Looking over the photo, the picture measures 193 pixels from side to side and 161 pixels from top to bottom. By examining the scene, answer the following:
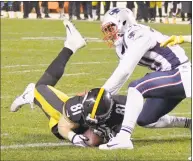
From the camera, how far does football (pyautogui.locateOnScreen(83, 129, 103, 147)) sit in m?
6.41

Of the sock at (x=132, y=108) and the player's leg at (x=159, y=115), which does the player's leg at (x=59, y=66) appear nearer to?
the player's leg at (x=159, y=115)

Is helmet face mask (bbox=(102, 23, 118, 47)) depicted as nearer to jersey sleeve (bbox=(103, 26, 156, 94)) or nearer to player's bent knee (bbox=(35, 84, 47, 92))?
jersey sleeve (bbox=(103, 26, 156, 94))

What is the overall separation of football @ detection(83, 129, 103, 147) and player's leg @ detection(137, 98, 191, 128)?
48 centimetres

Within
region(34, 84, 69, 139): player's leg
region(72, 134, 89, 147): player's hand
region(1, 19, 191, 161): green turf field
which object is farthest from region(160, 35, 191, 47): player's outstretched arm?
region(34, 84, 69, 139): player's leg

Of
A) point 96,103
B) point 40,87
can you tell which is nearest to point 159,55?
point 96,103

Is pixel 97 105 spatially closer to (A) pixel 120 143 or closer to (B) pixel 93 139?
(A) pixel 120 143

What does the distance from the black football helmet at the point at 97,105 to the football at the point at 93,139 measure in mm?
608

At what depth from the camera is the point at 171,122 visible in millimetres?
7020

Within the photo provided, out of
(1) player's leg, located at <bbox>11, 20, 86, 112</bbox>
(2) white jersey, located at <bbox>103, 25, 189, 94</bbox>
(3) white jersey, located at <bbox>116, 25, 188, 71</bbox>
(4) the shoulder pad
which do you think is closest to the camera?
(2) white jersey, located at <bbox>103, 25, 189, 94</bbox>

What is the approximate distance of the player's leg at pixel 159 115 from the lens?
21.5ft

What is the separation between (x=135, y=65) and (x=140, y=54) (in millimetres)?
A: 89

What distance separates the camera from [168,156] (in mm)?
6312

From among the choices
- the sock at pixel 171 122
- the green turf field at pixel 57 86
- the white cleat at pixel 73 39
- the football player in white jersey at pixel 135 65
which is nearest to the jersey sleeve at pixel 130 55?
the football player in white jersey at pixel 135 65

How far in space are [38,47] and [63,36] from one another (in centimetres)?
235
